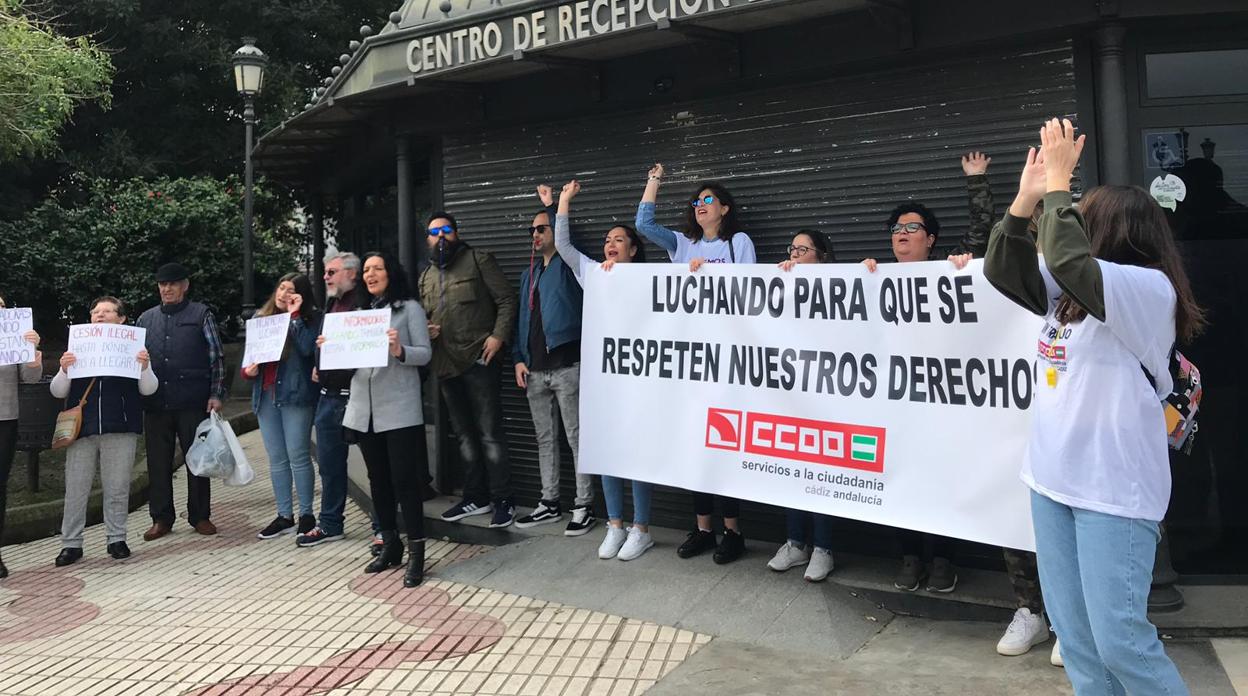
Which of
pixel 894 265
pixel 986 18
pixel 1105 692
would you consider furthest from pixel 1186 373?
pixel 986 18

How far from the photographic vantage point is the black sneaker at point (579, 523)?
611cm

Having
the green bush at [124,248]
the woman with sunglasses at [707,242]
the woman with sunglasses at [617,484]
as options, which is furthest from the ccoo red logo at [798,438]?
the green bush at [124,248]

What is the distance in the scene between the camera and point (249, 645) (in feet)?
15.9

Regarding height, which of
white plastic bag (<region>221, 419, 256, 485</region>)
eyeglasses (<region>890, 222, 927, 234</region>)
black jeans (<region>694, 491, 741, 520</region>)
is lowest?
black jeans (<region>694, 491, 741, 520</region>)

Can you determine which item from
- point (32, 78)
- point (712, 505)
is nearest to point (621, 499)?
point (712, 505)

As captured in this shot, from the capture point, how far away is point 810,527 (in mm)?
5480

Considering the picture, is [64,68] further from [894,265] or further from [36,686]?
[894,265]

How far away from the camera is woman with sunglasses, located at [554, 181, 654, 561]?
18.6 ft

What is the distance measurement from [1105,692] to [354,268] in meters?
5.07

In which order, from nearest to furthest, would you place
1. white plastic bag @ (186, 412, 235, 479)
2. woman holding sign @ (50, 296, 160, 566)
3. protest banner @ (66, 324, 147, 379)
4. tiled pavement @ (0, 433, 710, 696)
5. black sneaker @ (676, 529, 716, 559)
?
tiled pavement @ (0, 433, 710, 696)
black sneaker @ (676, 529, 716, 559)
protest banner @ (66, 324, 147, 379)
woman holding sign @ (50, 296, 160, 566)
white plastic bag @ (186, 412, 235, 479)

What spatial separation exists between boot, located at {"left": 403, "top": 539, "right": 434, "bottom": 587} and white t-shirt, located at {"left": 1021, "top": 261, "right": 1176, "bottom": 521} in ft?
13.0

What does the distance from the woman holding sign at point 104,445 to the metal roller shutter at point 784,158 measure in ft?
9.00

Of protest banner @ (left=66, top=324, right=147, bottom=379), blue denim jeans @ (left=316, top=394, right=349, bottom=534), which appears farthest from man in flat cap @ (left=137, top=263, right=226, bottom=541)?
blue denim jeans @ (left=316, top=394, right=349, bottom=534)

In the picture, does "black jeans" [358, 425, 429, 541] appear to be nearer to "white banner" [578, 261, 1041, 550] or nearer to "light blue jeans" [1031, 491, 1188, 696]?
"white banner" [578, 261, 1041, 550]
